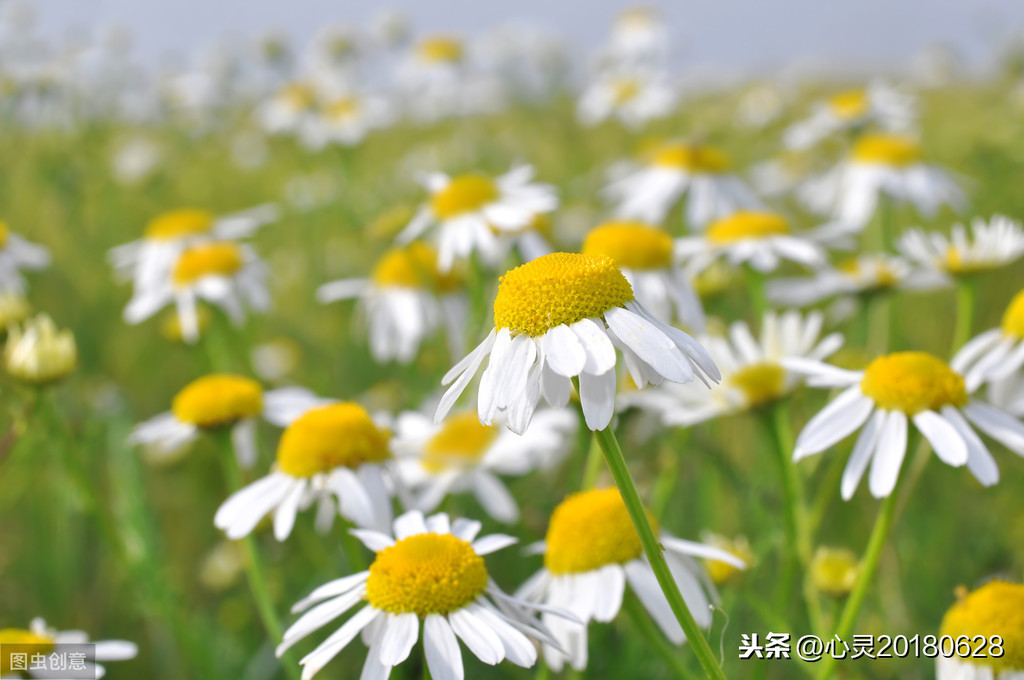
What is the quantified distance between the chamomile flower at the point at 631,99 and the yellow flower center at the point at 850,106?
36.9 inches

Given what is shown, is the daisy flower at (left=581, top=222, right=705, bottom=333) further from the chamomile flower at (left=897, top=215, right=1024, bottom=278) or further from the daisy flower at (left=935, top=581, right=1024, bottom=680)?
the daisy flower at (left=935, top=581, right=1024, bottom=680)

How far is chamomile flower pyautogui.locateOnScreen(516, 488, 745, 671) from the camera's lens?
1.34 metres

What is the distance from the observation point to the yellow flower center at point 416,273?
9.44 feet

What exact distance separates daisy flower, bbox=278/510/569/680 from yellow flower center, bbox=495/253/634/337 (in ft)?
1.14

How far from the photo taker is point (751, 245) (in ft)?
7.80

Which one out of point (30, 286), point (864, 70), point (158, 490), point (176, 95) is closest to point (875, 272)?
point (158, 490)

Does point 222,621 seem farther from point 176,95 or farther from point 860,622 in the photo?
point 176,95

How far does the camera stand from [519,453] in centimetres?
205

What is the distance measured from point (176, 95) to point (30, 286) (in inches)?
147

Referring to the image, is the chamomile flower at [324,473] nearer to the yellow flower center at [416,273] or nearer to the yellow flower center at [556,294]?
the yellow flower center at [556,294]

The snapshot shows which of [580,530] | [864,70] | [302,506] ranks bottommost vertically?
[864,70]

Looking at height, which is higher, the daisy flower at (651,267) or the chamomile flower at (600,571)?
the daisy flower at (651,267)

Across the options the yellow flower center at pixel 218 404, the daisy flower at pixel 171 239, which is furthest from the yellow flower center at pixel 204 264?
the yellow flower center at pixel 218 404

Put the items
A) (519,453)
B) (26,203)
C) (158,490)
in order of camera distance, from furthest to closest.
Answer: (26,203)
(158,490)
(519,453)
